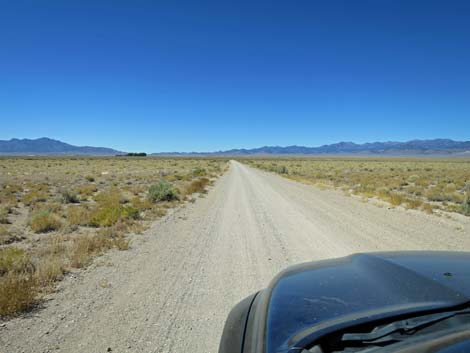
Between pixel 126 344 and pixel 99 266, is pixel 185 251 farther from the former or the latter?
pixel 126 344

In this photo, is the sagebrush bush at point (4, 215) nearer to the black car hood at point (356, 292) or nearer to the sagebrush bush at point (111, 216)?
the sagebrush bush at point (111, 216)

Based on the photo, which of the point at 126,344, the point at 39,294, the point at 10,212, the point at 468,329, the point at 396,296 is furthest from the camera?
the point at 10,212

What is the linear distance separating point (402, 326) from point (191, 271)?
4.37 metres

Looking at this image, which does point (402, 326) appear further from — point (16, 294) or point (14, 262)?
point (14, 262)

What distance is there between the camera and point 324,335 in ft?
4.83

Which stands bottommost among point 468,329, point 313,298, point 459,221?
point 459,221

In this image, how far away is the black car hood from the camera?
1.58m

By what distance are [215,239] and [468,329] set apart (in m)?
6.50

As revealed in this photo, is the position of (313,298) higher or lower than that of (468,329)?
lower

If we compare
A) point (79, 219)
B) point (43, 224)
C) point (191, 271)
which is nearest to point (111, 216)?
point (79, 219)

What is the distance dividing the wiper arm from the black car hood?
0.04 m

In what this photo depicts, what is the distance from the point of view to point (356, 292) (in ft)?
6.37

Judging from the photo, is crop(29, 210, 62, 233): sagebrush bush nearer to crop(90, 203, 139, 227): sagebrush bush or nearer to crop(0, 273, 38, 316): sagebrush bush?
crop(90, 203, 139, 227): sagebrush bush

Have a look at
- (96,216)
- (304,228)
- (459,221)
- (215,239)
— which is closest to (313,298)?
(215,239)
